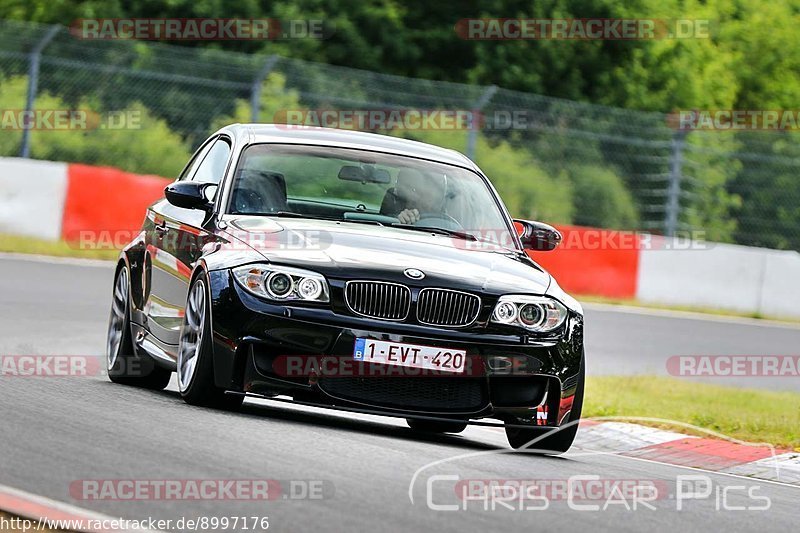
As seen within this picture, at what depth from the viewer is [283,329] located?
7.88 metres

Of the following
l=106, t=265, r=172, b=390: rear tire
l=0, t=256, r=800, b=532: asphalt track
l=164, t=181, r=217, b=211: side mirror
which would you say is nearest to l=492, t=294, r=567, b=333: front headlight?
l=0, t=256, r=800, b=532: asphalt track

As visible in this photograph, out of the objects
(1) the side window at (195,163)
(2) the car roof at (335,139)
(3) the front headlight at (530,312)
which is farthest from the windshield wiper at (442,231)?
(1) the side window at (195,163)

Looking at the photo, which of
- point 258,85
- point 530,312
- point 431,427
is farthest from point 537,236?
point 258,85

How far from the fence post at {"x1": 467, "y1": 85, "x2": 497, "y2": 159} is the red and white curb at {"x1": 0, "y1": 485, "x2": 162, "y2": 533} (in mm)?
18866

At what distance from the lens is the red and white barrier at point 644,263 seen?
21.3 metres

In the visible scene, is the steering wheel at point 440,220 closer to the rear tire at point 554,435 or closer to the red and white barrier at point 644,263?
the rear tire at point 554,435

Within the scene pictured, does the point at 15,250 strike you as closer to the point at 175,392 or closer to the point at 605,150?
the point at 605,150

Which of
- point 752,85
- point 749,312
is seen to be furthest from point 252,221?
point 752,85

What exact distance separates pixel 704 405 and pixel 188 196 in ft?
16.8

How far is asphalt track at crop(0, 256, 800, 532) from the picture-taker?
5770 mm

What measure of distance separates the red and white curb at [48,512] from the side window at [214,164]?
4012 millimetres

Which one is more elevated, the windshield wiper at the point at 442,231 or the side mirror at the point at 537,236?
the windshield wiper at the point at 442,231

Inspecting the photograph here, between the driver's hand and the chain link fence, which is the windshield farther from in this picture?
the chain link fence

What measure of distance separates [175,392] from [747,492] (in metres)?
3.42
